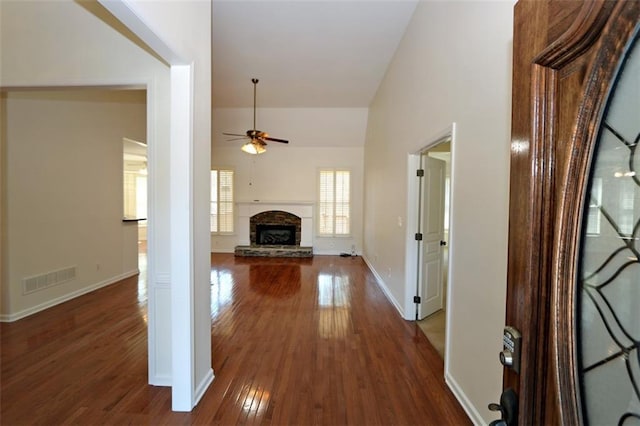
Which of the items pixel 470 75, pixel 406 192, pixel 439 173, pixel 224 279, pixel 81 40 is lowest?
pixel 224 279

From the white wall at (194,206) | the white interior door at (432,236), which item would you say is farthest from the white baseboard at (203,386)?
the white interior door at (432,236)

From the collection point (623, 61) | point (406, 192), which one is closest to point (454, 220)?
point (406, 192)

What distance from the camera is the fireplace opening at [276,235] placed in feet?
26.4

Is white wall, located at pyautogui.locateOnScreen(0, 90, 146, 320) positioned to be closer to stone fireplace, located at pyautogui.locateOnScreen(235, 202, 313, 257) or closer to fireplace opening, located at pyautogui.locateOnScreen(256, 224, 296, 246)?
stone fireplace, located at pyautogui.locateOnScreen(235, 202, 313, 257)

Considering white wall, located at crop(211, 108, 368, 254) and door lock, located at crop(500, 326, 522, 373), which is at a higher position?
white wall, located at crop(211, 108, 368, 254)

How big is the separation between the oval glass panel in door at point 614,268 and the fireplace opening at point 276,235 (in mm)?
7600

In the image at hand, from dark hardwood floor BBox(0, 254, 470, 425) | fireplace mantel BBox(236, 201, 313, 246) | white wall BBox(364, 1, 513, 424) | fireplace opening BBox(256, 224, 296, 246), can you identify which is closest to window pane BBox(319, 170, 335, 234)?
fireplace mantel BBox(236, 201, 313, 246)

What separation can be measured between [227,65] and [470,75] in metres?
4.03

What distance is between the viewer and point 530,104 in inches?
25.3

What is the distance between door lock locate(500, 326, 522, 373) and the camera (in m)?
0.67

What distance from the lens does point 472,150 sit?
2012 millimetres

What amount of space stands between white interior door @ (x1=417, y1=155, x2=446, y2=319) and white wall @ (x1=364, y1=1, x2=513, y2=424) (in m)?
0.54

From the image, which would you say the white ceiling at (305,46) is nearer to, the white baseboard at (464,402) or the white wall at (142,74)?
the white wall at (142,74)

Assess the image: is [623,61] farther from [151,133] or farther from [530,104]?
[151,133]
